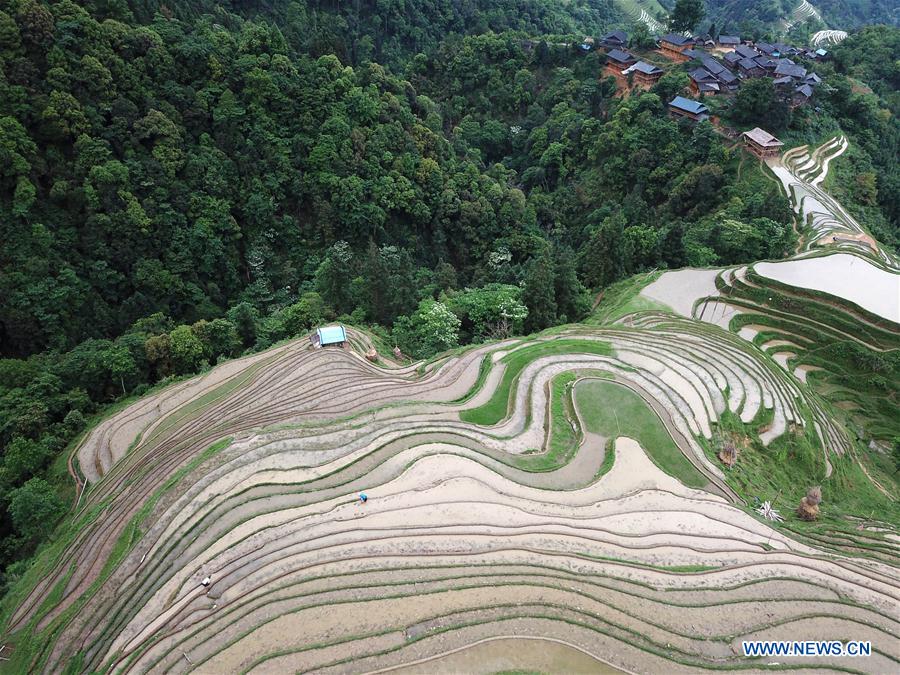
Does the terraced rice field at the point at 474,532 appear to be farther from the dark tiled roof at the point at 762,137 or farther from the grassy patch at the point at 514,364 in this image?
the dark tiled roof at the point at 762,137

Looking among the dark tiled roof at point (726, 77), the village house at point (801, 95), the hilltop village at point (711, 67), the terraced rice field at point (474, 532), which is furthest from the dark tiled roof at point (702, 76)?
the terraced rice field at point (474, 532)

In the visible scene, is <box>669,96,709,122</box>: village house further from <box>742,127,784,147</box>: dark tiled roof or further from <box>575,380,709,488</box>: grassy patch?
<box>575,380,709,488</box>: grassy patch

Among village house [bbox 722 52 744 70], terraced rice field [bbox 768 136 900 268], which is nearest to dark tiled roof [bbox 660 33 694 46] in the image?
village house [bbox 722 52 744 70]

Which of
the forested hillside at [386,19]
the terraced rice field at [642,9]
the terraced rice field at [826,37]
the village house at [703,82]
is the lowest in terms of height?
the terraced rice field at [826,37]

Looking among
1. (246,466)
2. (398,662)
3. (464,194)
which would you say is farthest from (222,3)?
(398,662)

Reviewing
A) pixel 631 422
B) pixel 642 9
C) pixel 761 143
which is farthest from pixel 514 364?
pixel 642 9

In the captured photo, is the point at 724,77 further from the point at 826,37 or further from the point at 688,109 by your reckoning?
the point at 826,37
